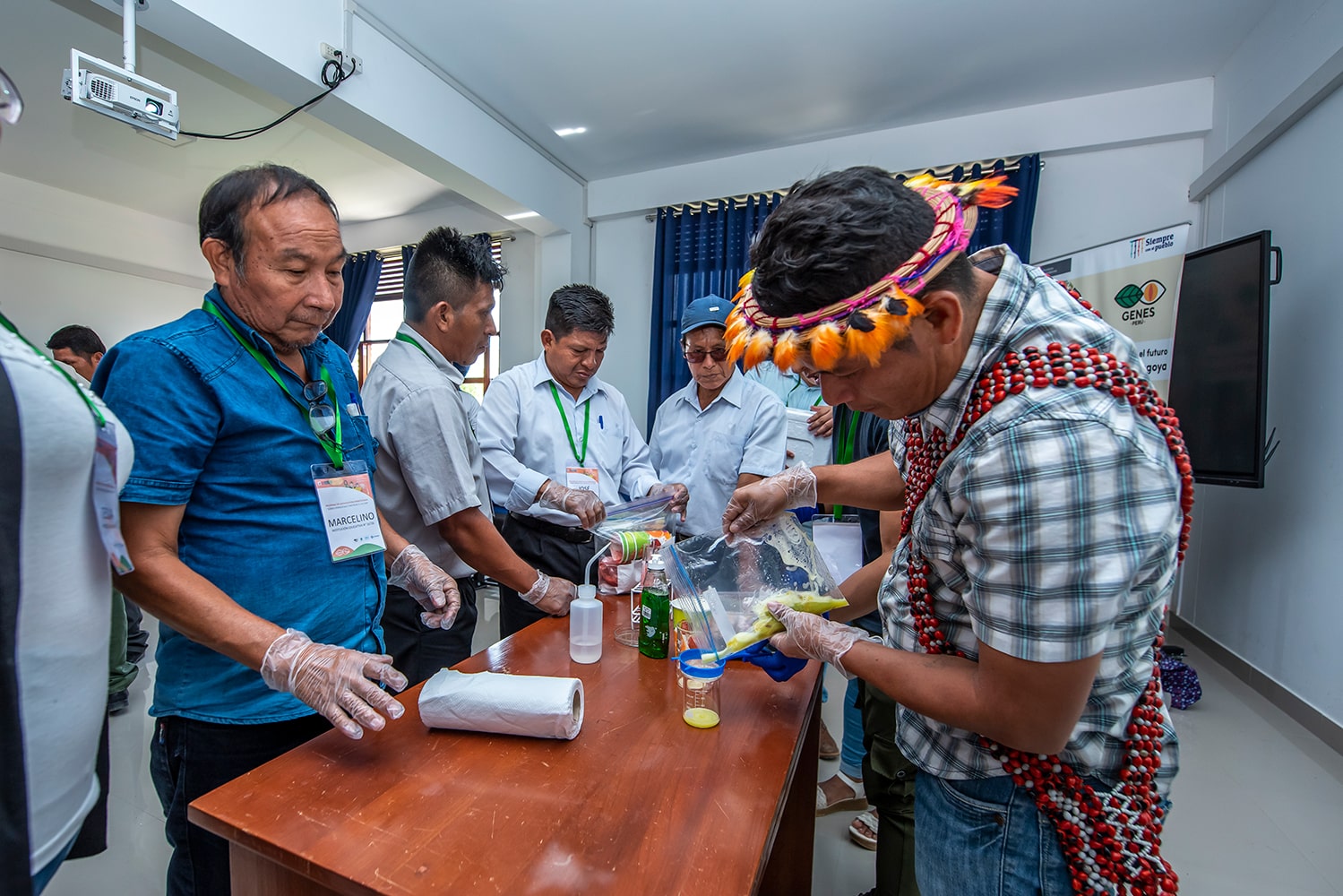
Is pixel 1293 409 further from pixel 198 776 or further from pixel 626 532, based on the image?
pixel 198 776

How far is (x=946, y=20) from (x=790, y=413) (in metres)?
2.10

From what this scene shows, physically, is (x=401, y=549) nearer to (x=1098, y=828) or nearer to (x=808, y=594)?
(x=808, y=594)

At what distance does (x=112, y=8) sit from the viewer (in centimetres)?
235

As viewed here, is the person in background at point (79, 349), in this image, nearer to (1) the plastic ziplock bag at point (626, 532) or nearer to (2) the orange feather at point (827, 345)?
(1) the plastic ziplock bag at point (626, 532)

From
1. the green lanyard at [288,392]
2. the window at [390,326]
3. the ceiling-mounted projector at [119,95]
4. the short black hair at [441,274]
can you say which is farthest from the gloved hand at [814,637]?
the window at [390,326]

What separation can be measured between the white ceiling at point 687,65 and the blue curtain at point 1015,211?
37 centimetres

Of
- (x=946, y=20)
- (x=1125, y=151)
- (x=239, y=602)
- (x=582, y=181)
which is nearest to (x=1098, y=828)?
(x=239, y=602)

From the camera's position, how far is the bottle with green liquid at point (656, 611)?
135 cm

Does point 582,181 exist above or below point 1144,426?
above

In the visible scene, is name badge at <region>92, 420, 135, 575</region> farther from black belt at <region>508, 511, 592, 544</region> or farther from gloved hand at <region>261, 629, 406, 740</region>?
black belt at <region>508, 511, 592, 544</region>

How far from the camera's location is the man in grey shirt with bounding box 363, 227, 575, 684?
1548mm

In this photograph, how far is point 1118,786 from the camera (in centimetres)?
78

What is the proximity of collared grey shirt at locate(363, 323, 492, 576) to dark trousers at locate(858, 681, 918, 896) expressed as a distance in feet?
3.69

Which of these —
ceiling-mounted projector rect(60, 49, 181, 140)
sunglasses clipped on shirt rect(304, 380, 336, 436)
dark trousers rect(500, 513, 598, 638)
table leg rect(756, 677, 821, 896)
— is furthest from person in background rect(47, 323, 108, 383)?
table leg rect(756, 677, 821, 896)
